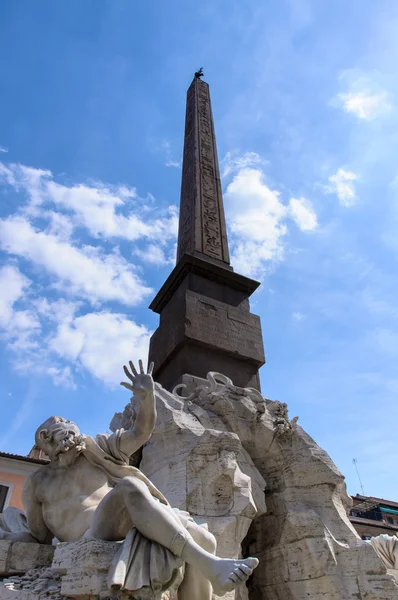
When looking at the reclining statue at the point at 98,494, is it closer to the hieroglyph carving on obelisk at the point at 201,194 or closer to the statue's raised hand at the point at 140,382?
the statue's raised hand at the point at 140,382

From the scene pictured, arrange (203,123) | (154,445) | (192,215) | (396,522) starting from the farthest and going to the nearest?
1. (396,522)
2. (203,123)
3. (192,215)
4. (154,445)

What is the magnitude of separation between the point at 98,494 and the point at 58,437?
0.39 m

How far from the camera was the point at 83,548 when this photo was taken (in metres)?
2.14

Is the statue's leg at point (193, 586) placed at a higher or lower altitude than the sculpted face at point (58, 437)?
lower

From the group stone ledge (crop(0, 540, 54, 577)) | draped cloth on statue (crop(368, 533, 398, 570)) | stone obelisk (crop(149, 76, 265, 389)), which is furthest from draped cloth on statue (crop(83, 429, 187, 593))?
draped cloth on statue (crop(368, 533, 398, 570))

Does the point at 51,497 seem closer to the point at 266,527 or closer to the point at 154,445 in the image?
the point at 154,445

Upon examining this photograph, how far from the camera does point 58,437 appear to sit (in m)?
2.75

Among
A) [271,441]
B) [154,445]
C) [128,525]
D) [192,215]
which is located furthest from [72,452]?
[192,215]

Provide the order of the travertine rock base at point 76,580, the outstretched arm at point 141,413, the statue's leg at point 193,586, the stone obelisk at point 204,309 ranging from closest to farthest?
the travertine rock base at point 76,580, the statue's leg at point 193,586, the outstretched arm at point 141,413, the stone obelisk at point 204,309

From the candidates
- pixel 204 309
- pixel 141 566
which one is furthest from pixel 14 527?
pixel 204 309

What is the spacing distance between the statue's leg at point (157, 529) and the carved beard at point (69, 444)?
52 centimetres

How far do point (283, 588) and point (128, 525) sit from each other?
203 cm

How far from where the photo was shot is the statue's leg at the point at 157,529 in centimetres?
190

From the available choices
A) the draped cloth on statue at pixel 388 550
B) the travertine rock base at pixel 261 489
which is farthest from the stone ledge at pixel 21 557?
the draped cloth on statue at pixel 388 550
